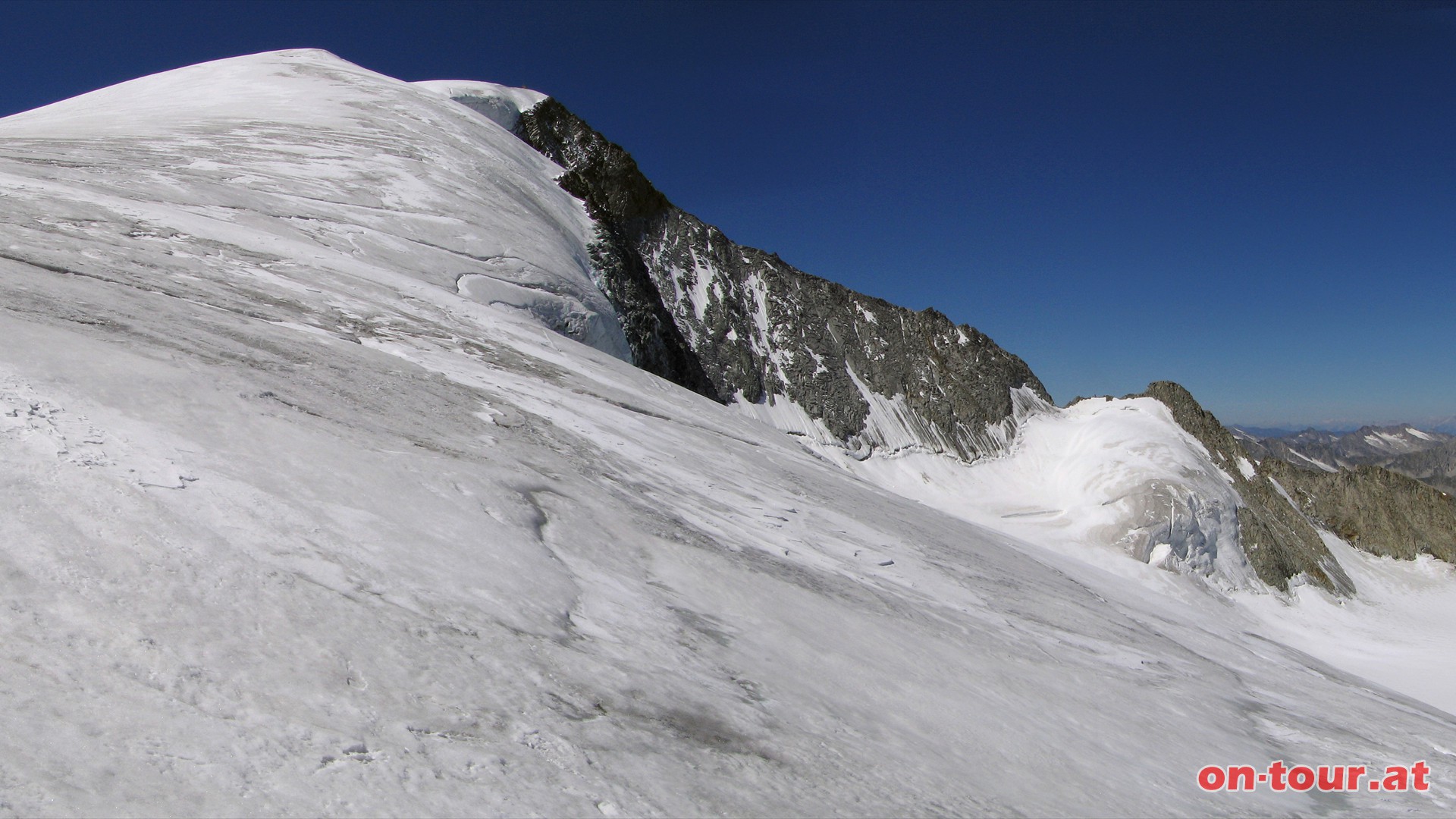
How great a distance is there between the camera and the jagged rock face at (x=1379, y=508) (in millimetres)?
38000

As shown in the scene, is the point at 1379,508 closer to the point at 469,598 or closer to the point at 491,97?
the point at 491,97

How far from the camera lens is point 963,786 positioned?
3.84 meters

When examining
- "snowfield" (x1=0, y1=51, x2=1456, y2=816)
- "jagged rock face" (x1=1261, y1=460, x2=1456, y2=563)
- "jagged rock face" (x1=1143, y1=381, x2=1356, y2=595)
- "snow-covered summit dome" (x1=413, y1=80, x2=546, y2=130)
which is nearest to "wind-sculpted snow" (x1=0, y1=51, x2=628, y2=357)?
"snowfield" (x1=0, y1=51, x2=1456, y2=816)

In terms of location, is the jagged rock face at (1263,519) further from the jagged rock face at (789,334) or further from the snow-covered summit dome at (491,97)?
the snow-covered summit dome at (491,97)

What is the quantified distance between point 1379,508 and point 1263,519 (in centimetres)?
1339

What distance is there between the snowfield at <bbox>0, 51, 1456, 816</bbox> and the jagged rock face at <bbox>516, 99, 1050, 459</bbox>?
20.5 m

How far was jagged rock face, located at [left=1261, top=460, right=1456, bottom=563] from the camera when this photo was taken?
38.0 m

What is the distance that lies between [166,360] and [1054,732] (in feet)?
20.5

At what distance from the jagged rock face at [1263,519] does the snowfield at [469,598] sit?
22592 millimetres

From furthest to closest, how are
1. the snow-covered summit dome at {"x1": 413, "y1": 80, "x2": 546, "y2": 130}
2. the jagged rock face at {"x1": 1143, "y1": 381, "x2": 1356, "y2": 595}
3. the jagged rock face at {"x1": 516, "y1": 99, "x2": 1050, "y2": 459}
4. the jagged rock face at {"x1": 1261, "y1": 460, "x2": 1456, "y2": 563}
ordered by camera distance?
the jagged rock face at {"x1": 1261, "y1": 460, "x2": 1456, "y2": 563} < the jagged rock face at {"x1": 516, "y1": 99, "x2": 1050, "y2": 459} < the snow-covered summit dome at {"x1": 413, "y1": 80, "x2": 546, "y2": 130} < the jagged rock face at {"x1": 1143, "y1": 381, "x2": 1356, "y2": 595}

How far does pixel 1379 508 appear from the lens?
129 feet

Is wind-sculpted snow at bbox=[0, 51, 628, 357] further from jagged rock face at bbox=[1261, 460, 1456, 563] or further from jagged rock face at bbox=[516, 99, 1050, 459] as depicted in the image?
jagged rock face at bbox=[1261, 460, 1456, 563]

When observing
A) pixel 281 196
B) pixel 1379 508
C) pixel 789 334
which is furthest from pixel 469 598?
pixel 1379 508

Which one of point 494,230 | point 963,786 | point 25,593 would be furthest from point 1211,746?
point 494,230
